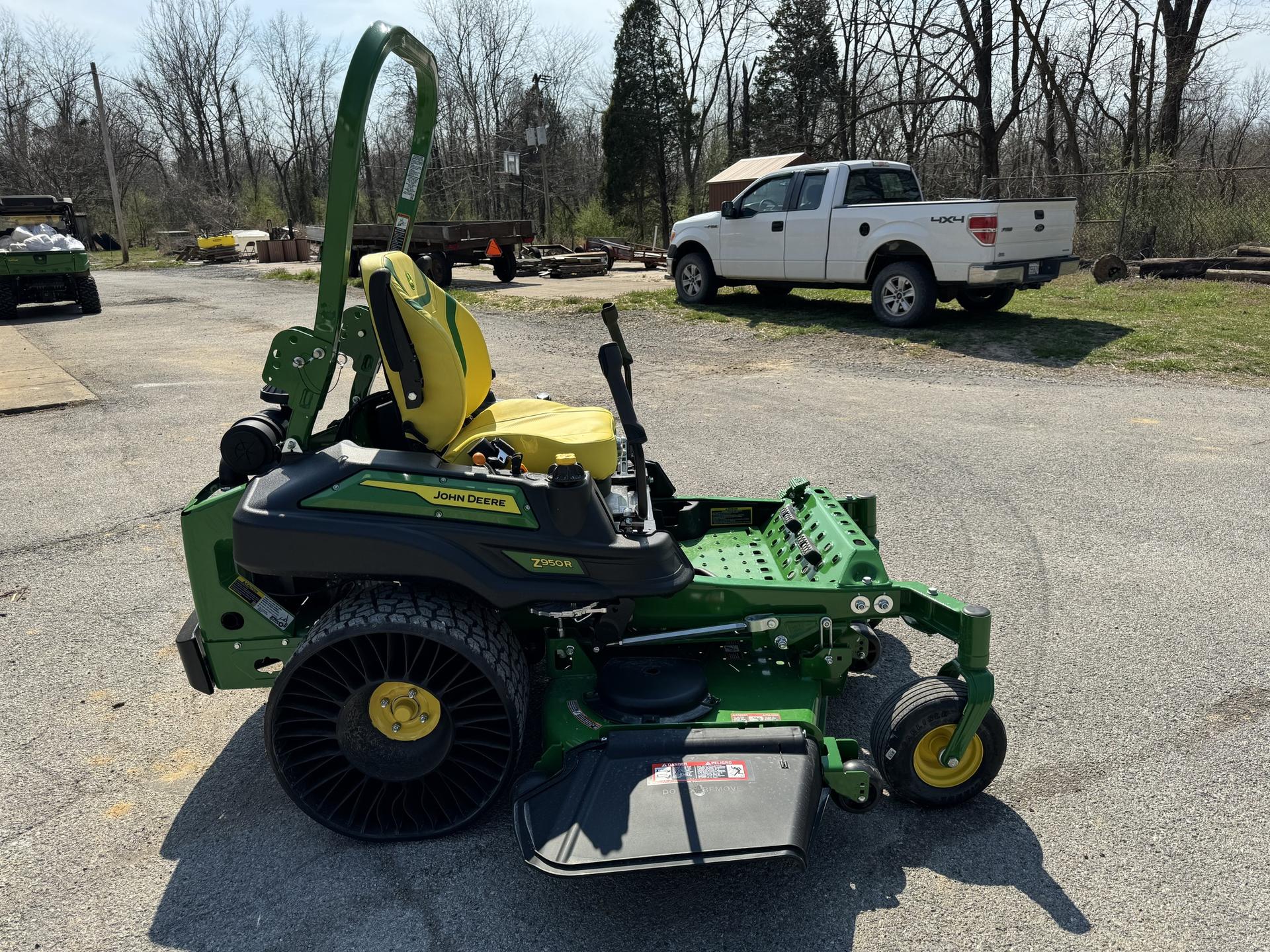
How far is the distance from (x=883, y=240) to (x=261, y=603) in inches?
389

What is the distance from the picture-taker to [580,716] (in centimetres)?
283

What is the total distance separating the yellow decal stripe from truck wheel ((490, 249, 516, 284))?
17.5m

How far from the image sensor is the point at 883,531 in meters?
5.20

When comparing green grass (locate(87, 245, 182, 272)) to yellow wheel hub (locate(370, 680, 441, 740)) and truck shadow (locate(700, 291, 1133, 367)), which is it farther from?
yellow wheel hub (locate(370, 680, 441, 740))

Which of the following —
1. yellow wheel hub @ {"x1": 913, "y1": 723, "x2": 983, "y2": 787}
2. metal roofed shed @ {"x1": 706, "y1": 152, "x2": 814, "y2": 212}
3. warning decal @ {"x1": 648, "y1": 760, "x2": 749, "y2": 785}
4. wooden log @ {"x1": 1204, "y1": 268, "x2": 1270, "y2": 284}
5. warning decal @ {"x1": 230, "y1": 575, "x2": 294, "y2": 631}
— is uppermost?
metal roofed shed @ {"x1": 706, "y1": 152, "x2": 814, "y2": 212}

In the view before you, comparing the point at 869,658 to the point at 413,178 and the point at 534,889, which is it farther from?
the point at 413,178

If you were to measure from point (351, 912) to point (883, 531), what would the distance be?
3.58 meters

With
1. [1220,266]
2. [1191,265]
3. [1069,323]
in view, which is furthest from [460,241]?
[1220,266]

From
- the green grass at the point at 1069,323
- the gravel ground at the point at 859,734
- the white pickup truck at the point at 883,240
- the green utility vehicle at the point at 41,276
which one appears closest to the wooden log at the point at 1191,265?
the green grass at the point at 1069,323

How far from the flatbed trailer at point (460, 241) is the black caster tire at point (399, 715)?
15.8 metres

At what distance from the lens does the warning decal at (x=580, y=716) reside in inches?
110

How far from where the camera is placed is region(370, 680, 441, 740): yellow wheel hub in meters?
2.72

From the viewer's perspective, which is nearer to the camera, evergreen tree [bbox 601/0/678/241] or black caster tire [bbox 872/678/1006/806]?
black caster tire [bbox 872/678/1006/806]

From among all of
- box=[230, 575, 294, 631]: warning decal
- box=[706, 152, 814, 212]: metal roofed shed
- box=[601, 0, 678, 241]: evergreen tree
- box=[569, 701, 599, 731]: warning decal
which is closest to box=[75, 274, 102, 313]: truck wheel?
box=[706, 152, 814, 212]: metal roofed shed
